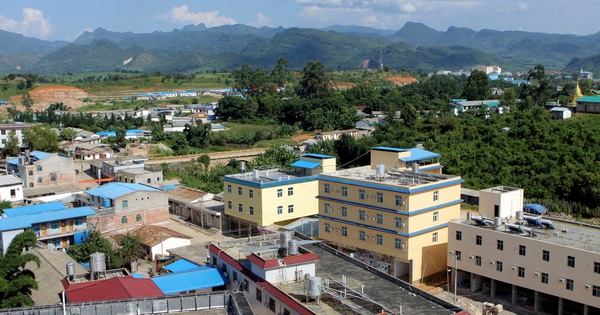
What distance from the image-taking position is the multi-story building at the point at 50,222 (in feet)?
66.2

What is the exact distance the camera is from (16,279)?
12.4 metres

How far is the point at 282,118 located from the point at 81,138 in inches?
701

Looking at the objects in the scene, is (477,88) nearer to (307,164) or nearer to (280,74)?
(280,74)

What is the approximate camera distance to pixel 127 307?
926 centimetres

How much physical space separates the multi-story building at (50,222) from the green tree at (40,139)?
53.5 feet

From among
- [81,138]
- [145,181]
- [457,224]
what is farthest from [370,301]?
[81,138]

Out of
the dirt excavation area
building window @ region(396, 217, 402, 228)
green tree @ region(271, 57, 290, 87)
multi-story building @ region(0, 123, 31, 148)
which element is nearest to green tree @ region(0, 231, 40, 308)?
building window @ region(396, 217, 402, 228)

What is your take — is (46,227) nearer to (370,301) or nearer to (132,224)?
(132,224)

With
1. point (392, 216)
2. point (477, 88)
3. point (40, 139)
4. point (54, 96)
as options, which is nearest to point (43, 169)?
point (40, 139)

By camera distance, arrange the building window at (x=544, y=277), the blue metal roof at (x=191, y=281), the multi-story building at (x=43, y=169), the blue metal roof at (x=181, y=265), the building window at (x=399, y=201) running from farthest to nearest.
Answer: the multi-story building at (x=43, y=169)
the building window at (x=399, y=201)
the blue metal roof at (x=181, y=265)
the building window at (x=544, y=277)
the blue metal roof at (x=191, y=281)

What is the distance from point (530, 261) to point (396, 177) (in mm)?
5617

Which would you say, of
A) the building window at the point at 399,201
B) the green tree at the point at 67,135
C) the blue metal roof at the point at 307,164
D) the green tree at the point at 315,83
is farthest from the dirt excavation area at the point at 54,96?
the building window at the point at 399,201

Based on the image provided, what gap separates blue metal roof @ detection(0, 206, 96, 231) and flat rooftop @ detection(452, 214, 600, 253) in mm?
13510

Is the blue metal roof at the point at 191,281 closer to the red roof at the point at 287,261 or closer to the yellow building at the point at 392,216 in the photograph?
the red roof at the point at 287,261
